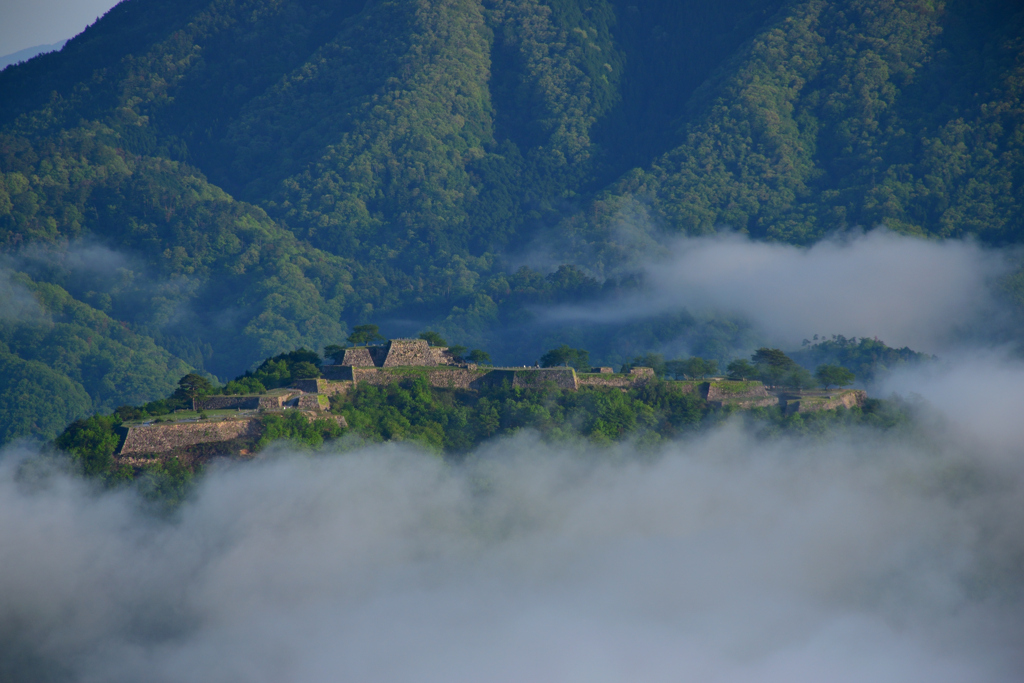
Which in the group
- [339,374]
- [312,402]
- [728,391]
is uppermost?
[339,374]

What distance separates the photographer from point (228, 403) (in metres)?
72.1

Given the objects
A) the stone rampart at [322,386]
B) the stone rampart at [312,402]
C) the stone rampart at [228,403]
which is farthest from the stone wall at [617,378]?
the stone rampart at [228,403]

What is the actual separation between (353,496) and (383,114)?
13318 centimetres

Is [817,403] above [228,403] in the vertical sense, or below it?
below

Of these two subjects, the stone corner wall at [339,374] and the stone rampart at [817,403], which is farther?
the stone rampart at [817,403]

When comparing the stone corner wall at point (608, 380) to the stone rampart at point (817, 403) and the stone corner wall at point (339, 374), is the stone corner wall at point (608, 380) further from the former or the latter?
the stone corner wall at point (339, 374)

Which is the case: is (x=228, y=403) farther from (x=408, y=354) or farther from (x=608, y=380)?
(x=608, y=380)

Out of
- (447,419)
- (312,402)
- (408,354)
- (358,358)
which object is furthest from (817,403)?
(312,402)

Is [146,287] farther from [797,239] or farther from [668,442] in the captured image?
[668,442]

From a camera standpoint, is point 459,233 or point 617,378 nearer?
point 617,378

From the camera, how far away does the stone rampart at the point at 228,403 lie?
71312 mm

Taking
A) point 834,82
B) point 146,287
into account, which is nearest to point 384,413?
point 146,287

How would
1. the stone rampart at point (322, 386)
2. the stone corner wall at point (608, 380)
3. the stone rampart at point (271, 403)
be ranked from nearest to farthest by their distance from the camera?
the stone rampart at point (271, 403), the stone rampart at point (322, 386), the stone corner wall at point (608, 380)

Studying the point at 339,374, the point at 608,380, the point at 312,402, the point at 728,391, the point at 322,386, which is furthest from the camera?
the point at 728,391
